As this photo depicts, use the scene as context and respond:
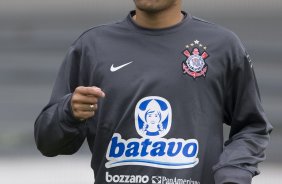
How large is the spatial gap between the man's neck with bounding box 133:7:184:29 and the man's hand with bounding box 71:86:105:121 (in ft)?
1.34

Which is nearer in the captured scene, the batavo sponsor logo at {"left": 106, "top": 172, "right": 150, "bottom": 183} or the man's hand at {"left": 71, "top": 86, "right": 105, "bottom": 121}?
the man's hand at {"left": 71, "top": 86, "right": 105, "bottom": 121}

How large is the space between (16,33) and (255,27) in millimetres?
1139

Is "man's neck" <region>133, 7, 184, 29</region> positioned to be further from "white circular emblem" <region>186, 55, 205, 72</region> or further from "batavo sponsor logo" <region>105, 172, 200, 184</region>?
"batavo sponsor logo" <region>105, 172, 200, 184</region>

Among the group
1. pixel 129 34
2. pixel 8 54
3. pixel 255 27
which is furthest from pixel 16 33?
pixel 129 34

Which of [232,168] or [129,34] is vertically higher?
[129,34]

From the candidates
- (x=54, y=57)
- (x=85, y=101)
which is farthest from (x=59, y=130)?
(x=54, y=57)

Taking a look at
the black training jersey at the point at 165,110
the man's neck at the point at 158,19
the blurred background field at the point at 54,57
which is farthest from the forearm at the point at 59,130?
the blurred background field at the point at 54,57

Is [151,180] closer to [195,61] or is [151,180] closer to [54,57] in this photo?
[195,61]

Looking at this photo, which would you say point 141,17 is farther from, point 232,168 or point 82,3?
point 82,3

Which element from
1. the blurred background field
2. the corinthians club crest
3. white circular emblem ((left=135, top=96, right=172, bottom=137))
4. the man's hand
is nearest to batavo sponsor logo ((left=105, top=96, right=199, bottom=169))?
white circular emblem ((left=135, top=96, right=172, bottom=137))

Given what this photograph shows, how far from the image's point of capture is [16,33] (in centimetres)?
552

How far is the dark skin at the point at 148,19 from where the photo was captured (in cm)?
327

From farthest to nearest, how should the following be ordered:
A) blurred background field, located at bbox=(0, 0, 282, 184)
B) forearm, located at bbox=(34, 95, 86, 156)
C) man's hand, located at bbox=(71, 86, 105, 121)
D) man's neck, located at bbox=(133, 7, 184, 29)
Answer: blurred background field, located at bbox=(0, 0, 282, 184) < man's neck, located at bbox=(133, 7, 184, 29) < forearm, located at bbox=(34, 95, 86, 156) < man's hand, located at bbox=(71, 86, 105, 121)

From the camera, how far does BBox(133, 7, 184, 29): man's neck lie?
3.57 m
